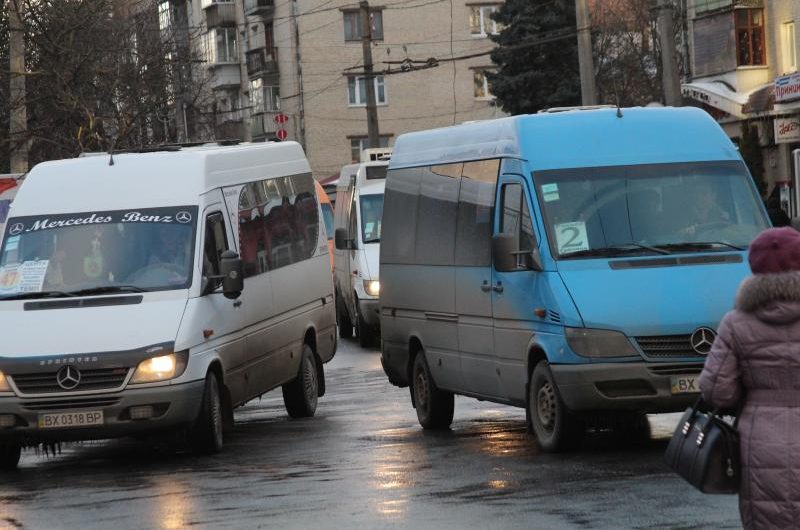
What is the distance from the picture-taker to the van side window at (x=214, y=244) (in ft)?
47.4

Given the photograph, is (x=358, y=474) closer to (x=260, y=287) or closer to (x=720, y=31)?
(x=260, y=287)

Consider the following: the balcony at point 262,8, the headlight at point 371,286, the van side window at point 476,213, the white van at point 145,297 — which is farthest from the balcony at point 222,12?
the van side window at point 476,213

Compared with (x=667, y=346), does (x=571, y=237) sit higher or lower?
higher

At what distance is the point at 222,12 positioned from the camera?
8919cm

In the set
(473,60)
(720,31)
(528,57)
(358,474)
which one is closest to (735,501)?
(358,474)

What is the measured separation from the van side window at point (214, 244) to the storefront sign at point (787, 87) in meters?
27.2

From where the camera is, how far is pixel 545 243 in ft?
41.5

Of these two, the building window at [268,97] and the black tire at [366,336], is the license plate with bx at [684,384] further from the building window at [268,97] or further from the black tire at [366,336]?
the building window at [268,97]

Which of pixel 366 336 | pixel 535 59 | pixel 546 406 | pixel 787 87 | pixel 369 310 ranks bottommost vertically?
pixel 366 336

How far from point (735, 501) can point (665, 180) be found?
11.8ft

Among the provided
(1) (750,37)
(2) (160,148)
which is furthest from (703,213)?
(1) (750,37)

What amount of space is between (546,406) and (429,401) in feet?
8.90

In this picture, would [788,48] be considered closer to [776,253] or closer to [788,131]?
[788,131]

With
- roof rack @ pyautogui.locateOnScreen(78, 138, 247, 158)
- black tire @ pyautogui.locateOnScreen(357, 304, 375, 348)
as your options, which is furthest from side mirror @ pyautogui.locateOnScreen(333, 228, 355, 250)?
roof rack @ pyautogui.locateOnScreen(78, 138, 247, 158)
